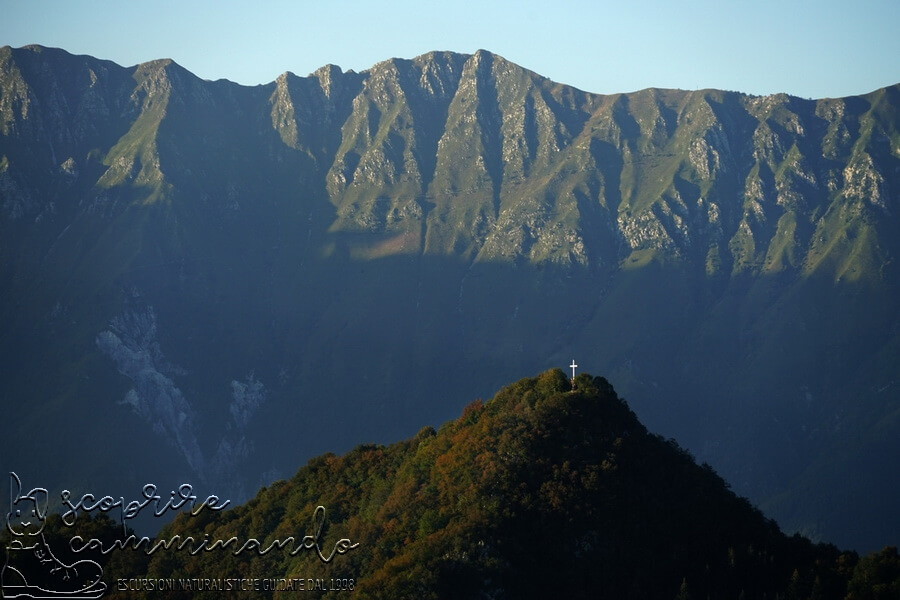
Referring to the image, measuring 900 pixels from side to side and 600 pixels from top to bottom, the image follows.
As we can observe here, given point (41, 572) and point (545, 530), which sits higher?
point (41, 572)

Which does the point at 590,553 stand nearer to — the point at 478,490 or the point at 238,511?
the point at 478,490

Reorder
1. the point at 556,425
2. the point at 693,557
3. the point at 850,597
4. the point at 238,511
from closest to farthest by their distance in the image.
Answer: the point at 850,597, the point at 693,557, the point at 556,425, the point at 238,511

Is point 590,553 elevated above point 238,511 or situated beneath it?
situated beneath

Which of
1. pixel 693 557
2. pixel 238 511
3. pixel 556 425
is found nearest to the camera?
pixel 693 557

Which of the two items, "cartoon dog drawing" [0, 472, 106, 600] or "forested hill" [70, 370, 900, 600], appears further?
"cartoon dog drawing" [0, 472, 106, 600]

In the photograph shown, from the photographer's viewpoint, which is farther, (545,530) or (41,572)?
(41,572)

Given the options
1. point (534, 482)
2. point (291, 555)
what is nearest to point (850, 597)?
point (534, 482)

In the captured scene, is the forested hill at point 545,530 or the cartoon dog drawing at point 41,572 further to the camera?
the cartoon dog drawing at point 41,572

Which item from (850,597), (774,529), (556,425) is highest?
(556,425)
